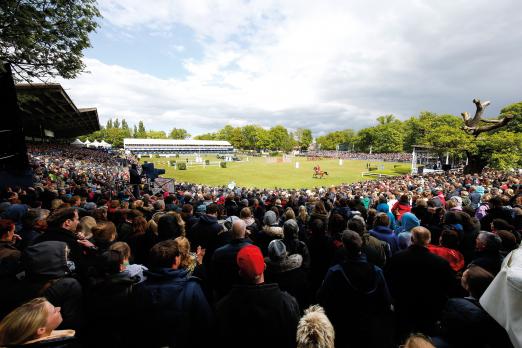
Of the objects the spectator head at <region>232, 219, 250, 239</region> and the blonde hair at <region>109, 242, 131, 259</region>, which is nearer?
the blonde hair at <region>109, 242, 131, 259</region>

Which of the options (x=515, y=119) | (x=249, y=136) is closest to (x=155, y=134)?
(x=249, y=136)

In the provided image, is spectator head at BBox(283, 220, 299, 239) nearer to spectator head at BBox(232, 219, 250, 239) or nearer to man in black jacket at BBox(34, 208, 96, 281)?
spectator head at BBox(232, 219, 250, 239)

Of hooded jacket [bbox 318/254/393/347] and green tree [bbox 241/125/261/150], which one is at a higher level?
green tree [bbox 241/125/261/150]

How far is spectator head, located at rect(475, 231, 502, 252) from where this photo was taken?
3.37 metres

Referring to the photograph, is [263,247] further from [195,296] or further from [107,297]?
[107,297]

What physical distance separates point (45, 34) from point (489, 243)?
50.4 feet

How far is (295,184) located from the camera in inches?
1203

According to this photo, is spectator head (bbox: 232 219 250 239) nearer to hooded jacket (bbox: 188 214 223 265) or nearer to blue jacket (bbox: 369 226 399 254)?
hooded jacket (bbox: 188 214 223 265)

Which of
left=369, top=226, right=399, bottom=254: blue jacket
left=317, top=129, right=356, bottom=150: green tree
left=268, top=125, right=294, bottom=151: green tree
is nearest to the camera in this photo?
left=369, top=226, right=399, bottom=254: blue jacket

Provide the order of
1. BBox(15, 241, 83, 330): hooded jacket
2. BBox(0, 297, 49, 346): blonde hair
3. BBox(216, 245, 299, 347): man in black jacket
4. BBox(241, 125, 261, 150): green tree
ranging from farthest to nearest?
BBox(241, 125, 261, 150): green tree, BBox(15, 241, 83, 330): hooded jacket, BBox(216, 245, 299, 347): man in black jacket, BBox(0, 297, 49, 346): blonde hair

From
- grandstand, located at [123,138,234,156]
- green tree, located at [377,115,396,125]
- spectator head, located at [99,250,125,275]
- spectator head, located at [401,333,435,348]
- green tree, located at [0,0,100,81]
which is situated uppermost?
Result: green tree, located at [377,115,396,125]

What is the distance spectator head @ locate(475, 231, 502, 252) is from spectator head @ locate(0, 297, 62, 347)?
489cm

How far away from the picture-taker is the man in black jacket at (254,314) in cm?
224

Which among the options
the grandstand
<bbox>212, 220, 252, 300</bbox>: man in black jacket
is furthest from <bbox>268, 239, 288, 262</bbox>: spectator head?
the grandstand
